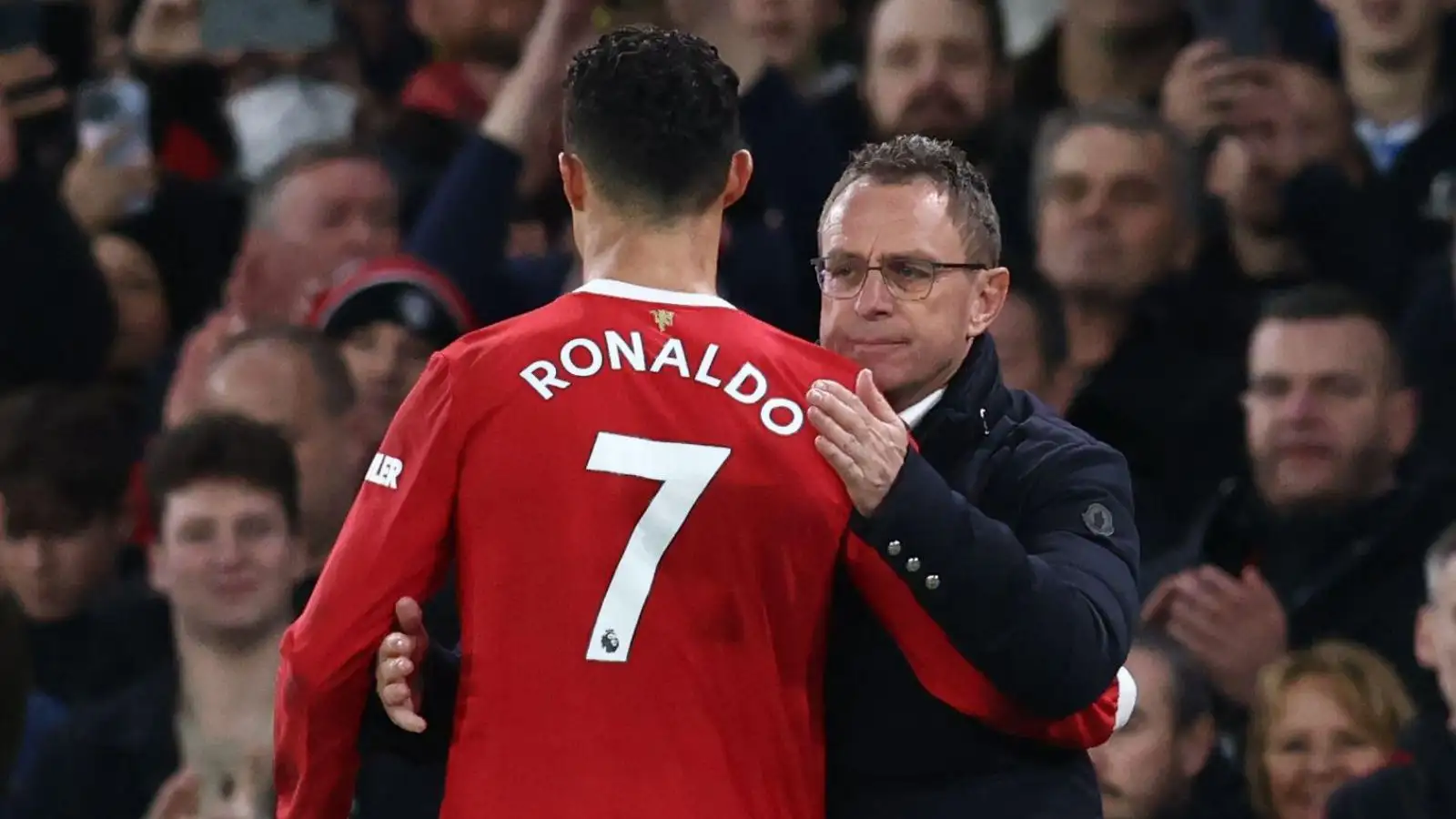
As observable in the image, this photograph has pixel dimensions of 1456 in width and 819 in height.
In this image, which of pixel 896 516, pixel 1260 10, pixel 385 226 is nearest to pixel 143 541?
pixel 385 226

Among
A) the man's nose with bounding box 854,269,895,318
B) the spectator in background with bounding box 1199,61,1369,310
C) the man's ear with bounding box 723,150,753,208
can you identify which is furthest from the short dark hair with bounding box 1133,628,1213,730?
the man's ear with bounding box 723,150,753,208

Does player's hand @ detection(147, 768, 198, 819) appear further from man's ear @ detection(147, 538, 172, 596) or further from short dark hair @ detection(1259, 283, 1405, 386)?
short dark hair @ detection(1259, 283, 1405, 386)

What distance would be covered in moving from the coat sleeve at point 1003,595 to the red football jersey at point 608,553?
123 mm

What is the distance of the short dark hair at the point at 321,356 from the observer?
622 cm

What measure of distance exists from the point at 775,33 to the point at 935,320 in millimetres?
3741

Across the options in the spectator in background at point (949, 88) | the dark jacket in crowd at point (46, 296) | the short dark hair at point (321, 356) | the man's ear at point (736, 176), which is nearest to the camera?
the man's ear at point (736, 176)

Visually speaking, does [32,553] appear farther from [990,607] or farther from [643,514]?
[990,607]

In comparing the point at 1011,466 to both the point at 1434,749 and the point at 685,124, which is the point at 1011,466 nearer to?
the point at 685,124

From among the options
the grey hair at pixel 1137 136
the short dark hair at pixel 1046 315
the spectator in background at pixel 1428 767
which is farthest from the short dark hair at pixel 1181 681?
the grey hair at pixel 1137 136

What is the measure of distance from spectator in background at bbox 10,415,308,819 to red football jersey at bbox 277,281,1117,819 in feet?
7.54

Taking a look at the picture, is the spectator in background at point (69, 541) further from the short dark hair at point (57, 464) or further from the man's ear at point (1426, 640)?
the man's ear at point (1426, 640)

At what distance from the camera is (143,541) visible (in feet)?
21.9

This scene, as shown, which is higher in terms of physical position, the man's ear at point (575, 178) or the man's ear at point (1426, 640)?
the man's ear at point (575, 178)

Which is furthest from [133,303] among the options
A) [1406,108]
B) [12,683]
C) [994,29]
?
[1406,108]
